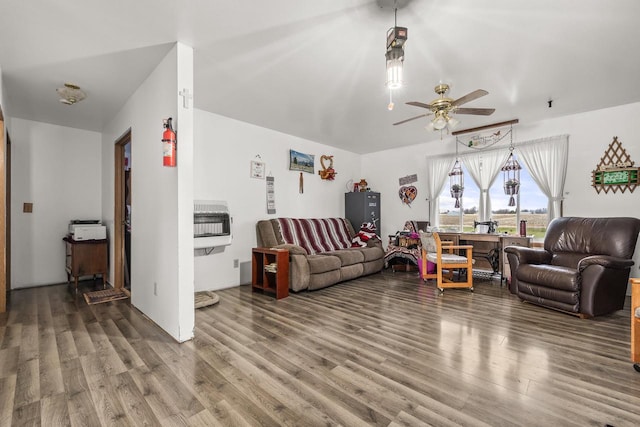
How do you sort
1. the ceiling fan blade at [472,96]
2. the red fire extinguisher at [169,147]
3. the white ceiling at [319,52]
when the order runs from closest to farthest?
the white ceiling at [319,52] → the red fire extinguisher at [169,147] → the ceiling fan blade at [472,96]

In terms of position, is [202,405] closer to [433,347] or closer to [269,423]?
[269,423]

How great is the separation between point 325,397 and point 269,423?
1.14ft

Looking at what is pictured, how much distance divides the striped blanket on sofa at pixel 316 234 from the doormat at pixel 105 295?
2.20 meters

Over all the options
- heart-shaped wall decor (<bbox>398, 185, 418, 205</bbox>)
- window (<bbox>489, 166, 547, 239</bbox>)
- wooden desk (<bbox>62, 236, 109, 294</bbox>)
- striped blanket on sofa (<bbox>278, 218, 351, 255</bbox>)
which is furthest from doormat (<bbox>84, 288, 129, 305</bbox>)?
window (<bbox>489, 166, 547, 239</bbox>)

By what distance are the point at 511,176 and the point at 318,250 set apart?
340 cm

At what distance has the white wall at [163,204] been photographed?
238 centimetres

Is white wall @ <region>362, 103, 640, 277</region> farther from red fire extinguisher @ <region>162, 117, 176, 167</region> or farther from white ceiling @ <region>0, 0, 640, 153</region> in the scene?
red fire extinguisher @ <region>162, 117, 176, 167</region>

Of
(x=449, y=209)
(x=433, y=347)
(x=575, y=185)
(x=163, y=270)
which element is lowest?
(x=433, y=347)

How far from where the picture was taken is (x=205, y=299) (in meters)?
3.44

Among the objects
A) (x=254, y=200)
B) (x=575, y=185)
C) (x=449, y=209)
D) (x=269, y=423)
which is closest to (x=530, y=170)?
(x=575, y=185)

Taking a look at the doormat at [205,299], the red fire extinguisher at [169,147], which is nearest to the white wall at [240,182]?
the doormat at [205,299]

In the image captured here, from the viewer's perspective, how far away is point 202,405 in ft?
5.15

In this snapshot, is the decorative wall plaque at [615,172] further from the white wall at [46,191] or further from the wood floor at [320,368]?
the white wall at [46,191]

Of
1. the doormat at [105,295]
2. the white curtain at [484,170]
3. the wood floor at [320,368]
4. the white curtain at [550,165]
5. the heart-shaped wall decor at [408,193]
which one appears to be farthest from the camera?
the heart-shaped wall decor at [408,193]
